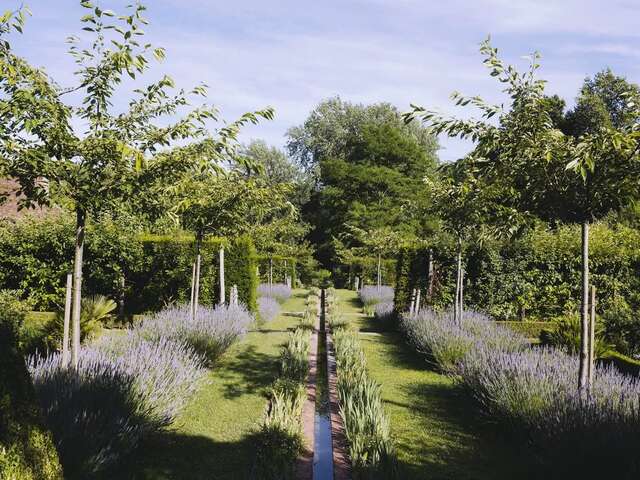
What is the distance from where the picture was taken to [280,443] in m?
5.39

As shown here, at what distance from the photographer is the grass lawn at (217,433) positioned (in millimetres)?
4992

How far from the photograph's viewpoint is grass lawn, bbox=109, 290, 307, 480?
4992mm

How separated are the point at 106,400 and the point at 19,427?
1.74 m

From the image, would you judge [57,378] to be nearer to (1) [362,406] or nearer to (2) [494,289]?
(1) [362,406]

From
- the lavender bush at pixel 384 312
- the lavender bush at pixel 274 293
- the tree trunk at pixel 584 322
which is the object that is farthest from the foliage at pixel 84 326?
the lavender bush at pixel 274 293

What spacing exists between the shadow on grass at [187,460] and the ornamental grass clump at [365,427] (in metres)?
1.00

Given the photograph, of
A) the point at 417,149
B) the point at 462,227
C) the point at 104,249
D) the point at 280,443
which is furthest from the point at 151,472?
the point at 417,149

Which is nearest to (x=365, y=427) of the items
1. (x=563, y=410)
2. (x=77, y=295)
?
(x=563, y=410)

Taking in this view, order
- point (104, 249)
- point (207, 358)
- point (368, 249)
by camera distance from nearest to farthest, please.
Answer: point (207, 358) → point (104, 249) → point (368, 249)

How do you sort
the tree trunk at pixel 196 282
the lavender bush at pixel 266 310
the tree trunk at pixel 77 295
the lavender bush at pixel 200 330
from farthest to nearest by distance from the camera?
the lavender bush at pixel 266 310, the tree trunk at pixel 196 282, the lavender bush at pixel 200 330, the tree trunk at pixel 77 295

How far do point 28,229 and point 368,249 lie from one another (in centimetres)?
2228

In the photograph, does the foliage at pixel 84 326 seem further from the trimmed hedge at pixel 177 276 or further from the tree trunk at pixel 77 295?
the tree trunk at pixel 77 295

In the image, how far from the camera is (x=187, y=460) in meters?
5.26

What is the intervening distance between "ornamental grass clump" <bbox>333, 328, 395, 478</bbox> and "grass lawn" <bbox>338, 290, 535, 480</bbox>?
0.29m
